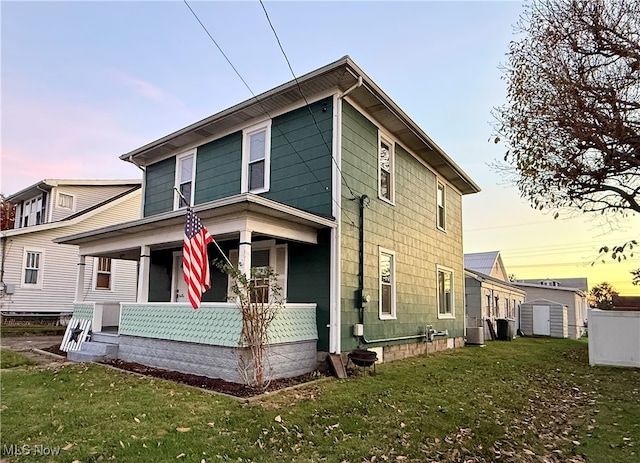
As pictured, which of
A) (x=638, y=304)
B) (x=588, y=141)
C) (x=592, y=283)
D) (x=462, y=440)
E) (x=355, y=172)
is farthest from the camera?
(x=592, y=283)

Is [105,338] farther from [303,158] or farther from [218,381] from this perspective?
Answer: [303,158]

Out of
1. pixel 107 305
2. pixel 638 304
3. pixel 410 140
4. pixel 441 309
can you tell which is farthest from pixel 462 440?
pixel 638 304

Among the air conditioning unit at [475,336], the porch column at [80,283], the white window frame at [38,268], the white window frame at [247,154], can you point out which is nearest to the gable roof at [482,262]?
the air conditioning unit at [475,336]

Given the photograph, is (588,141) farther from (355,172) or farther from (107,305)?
(107,305)

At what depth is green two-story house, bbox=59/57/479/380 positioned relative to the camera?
7.89 m

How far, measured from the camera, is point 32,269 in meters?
17.4

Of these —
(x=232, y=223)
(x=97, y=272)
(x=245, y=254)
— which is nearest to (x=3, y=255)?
(x=97, y=272)

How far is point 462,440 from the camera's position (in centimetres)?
475

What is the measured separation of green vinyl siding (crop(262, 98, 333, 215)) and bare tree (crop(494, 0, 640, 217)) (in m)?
3.38

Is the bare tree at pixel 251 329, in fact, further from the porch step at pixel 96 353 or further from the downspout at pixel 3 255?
the downspout at pixel 3 255

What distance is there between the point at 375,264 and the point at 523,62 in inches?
194

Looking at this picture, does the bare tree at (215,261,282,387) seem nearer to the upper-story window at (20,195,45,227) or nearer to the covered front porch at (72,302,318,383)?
the covered front porch at (72,302,318,383)

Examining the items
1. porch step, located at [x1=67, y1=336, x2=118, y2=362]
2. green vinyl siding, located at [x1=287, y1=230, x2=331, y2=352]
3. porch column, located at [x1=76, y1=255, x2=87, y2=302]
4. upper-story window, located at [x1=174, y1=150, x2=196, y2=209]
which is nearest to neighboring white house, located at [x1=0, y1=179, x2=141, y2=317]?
porch column, located at [x1=76, y1=255, x2=87, y2=302]

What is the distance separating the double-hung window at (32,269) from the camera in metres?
17.1
